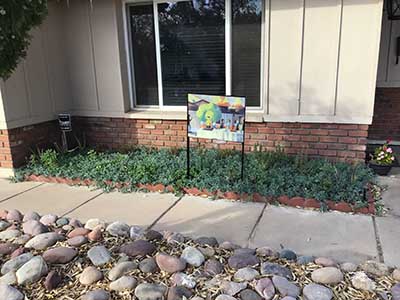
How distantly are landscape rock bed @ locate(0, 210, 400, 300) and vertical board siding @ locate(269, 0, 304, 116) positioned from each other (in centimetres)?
263

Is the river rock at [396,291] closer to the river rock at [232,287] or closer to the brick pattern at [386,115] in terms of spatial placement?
the river rock at [232,287]

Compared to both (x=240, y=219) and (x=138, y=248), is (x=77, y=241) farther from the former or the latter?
(x=240, y=219)

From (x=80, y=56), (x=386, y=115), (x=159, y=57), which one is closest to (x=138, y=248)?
(x=159, y=57)

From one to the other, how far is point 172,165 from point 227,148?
101 cm

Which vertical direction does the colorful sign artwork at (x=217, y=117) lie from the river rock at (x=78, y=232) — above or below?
above

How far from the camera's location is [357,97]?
4715mm

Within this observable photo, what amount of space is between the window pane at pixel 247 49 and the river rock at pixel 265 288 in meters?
3.28

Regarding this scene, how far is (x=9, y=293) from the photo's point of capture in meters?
2.51

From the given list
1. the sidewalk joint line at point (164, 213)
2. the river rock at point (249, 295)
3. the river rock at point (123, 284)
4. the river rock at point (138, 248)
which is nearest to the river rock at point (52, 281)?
the river rock at point (123, 284)

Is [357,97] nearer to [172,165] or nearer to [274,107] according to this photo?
[274,107]

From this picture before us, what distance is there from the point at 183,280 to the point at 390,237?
6.48ft

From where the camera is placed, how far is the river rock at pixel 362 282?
2.45 metres

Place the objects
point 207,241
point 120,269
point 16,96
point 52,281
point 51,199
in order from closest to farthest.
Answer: point 52,281 < point 120,269 < point 207,241 < point 51,199 < point 16,96

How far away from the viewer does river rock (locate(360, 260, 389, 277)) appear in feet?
8.61
